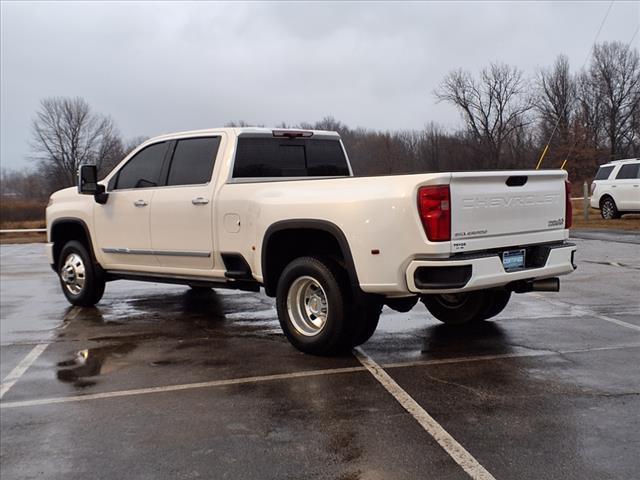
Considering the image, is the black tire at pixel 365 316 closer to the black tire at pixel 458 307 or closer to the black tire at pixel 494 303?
the black tire at pixel 458 307

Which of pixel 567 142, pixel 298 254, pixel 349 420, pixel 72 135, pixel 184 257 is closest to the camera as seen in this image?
pixel 349 420

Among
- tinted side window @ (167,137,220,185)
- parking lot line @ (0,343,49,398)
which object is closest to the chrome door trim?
tinted side window @ (167,137,220,185)

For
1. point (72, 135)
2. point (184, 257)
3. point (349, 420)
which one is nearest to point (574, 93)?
point (184, 257)

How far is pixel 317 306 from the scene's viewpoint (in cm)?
559

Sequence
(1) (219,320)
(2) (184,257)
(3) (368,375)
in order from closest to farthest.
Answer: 1. (3) (368,375)
2. (2) (184,257)
3. (1) (219,320)

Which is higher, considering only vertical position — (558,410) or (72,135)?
(72,135)

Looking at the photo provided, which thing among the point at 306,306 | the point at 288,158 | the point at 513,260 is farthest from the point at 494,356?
the point at 288,158

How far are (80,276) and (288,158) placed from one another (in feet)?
10.8

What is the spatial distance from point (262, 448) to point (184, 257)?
136 inches

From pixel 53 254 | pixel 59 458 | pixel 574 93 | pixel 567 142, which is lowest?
pixel 59 458

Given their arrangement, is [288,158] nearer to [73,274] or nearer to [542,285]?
[542,285]

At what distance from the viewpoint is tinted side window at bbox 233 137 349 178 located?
6.65 meters

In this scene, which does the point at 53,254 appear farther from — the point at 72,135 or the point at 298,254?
the point at 72,135

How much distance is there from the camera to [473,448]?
348cm
